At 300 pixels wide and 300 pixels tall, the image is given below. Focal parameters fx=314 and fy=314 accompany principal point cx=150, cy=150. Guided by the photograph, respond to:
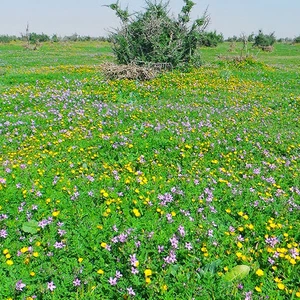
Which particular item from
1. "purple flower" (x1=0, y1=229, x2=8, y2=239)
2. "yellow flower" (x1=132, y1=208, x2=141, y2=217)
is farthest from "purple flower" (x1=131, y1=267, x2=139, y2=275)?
"purple flower" (x1=0, y1=229, x2=8, y2=239)

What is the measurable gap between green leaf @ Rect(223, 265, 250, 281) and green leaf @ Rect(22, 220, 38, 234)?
233 cm

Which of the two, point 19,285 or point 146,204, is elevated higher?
point 146,204

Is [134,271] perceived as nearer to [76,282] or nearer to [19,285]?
[76,282]

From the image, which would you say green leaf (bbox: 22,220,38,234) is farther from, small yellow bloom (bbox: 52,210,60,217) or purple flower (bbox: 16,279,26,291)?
purple flower (bbox: 16,279,26,291)

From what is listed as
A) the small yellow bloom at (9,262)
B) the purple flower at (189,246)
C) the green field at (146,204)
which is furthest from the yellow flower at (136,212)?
the small yellow bloom at (9,262)

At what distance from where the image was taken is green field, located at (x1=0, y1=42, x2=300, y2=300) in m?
3.27

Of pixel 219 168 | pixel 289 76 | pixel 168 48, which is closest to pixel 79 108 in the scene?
pixel 219 168

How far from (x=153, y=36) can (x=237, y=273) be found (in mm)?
17253

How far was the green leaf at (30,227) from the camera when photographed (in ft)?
12.7

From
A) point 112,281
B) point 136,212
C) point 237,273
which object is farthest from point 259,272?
point 136,212

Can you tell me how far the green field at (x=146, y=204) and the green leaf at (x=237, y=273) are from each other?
0.01 metres

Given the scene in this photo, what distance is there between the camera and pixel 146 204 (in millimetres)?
4551

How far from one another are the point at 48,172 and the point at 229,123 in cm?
537

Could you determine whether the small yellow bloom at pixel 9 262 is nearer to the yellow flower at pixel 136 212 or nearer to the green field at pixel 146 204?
the green field at pixel 146 204
